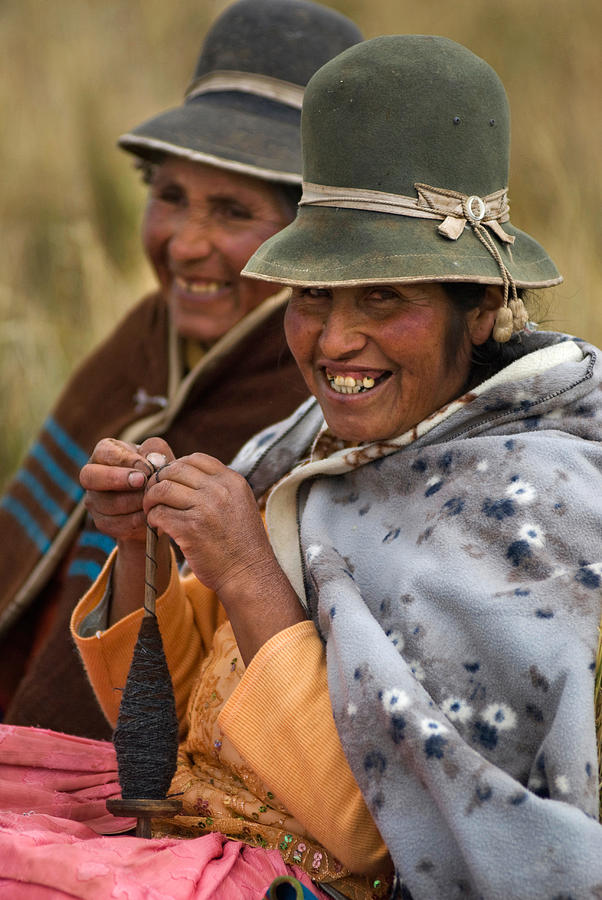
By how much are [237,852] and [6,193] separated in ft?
15.7

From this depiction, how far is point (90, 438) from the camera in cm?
364

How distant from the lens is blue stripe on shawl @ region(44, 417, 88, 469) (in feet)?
11.9

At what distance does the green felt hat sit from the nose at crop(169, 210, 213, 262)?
1.27m

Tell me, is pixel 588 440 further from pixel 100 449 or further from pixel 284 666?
pixel 100 449

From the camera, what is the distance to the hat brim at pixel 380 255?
74.2 inches

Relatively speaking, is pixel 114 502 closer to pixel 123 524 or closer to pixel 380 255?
pixel 123 524

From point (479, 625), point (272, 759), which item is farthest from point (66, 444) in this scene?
point (479, 625)

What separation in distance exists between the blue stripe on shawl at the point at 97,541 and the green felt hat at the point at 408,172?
58.1 inches

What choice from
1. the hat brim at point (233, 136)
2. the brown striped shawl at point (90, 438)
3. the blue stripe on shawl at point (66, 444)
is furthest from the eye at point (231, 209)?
the blue stripe on shawl at point (66, 444)

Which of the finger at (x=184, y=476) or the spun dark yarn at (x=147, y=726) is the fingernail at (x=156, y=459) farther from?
the spun dark yarn at (x=147, y=726)

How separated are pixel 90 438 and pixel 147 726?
1765mm

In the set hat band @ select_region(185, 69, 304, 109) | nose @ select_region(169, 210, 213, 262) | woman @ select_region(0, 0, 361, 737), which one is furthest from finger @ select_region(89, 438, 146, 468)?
hat band @ select_region(185, 69, 304, 109)

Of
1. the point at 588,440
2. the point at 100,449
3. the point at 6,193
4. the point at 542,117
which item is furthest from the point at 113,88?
the point at 588,440

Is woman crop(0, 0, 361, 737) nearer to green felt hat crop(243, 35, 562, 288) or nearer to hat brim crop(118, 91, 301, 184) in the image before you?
hat brim crop(118, 91, 301, 184)
